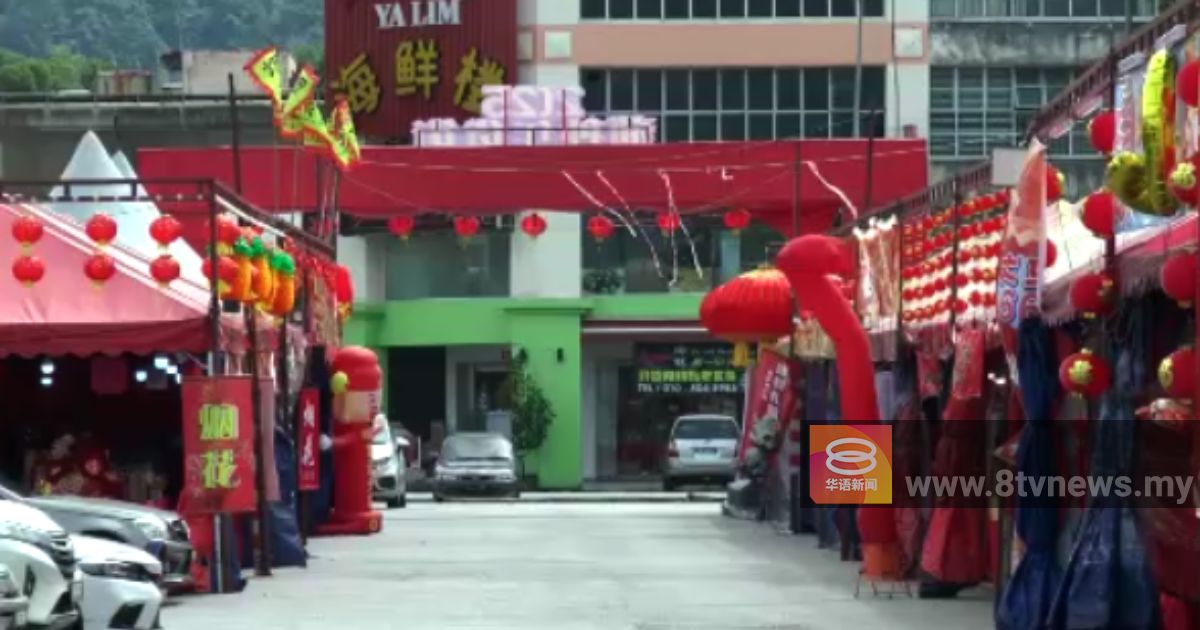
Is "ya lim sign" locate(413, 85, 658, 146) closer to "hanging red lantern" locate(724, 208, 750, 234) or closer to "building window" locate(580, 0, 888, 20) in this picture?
"hanging red lantern" locate(724, 208, 750, 234)

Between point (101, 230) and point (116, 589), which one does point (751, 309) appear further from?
point (116, 589)

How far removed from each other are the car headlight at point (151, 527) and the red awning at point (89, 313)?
2061 mm

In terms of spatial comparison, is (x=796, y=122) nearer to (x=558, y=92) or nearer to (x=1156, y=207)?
(x=558, y=92)

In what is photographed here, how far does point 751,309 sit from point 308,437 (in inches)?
249

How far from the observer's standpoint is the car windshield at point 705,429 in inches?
1939

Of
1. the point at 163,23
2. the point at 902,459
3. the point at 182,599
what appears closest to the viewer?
the point at 182,599

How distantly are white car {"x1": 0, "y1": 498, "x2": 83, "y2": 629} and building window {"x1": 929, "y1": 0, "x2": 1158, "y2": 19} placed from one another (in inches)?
1622

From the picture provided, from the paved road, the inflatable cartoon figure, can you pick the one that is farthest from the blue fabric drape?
the inflatable cartoon figure

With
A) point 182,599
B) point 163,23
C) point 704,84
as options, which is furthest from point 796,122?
point 163,23

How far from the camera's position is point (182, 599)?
21547mm

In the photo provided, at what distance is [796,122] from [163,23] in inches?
3762

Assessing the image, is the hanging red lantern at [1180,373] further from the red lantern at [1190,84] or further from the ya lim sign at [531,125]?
the ya lim sign at [531,125]

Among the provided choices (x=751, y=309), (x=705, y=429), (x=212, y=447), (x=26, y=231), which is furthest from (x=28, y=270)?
(x=705, y=429)

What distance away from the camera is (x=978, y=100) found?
54.3 metres
